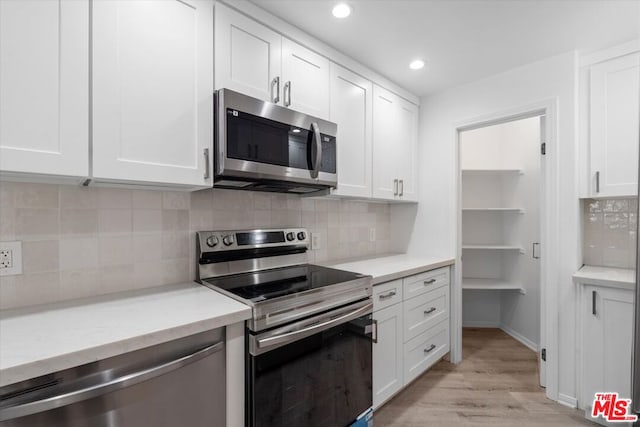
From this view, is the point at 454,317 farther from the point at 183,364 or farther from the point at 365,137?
the point at 183,364

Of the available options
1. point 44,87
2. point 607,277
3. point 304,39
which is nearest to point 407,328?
point 607,277

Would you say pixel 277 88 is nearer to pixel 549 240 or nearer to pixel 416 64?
pixel 416 64

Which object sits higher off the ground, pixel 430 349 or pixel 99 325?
pixel 99 325

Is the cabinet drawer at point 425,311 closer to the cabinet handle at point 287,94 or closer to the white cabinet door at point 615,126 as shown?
the white cabinet door at point 615,126

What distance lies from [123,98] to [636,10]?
259 centimetres

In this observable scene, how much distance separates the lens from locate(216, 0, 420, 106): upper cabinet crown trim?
5.10ft

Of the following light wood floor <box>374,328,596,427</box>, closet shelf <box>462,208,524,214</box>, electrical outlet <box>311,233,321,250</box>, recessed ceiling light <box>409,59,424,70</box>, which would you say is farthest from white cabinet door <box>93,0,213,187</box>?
closet shelf <box>462,208,524,214</box>

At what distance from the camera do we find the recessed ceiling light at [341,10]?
1.63 meters

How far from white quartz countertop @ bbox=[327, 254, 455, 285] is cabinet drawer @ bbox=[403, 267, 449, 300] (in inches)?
1.8

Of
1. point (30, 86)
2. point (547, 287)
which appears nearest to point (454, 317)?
point (547, 287)

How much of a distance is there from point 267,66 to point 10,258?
1379 mm

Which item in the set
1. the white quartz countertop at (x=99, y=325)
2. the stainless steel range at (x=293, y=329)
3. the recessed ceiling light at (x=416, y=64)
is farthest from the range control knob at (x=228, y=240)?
the recessed ceiling light at (x=416, y=64)

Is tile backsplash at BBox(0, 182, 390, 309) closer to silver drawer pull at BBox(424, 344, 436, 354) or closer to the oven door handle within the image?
the oven door handle

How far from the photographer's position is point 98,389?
0.87 m
